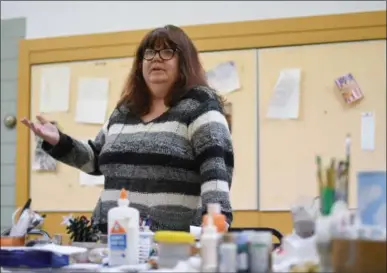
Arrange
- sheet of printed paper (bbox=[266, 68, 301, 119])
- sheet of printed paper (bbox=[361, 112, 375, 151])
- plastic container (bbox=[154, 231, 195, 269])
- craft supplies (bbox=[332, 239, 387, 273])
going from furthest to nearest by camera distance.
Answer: sheet of printed paper (bbox=[266, 68, 301, 119]) < sheet of printed paper (bbox=[361, 112, 375, 151]) < plastic container (bbox=[154, 231, 195, 269]) < craft supplies (bbox=[332, 239, 387, 273])

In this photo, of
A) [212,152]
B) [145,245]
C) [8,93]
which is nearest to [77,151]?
[212,152]

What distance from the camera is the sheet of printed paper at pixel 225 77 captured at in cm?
275

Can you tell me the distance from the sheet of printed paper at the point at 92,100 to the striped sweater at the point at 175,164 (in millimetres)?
1247

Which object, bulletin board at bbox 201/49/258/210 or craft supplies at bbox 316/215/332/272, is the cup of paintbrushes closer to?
craft supplies at bbox 316/215/332/272

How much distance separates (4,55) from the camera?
3.11 metres

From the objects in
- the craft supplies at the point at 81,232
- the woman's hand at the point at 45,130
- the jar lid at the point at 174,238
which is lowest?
the craft supplies at the point at 81,232

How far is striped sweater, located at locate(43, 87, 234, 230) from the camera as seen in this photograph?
1.58m

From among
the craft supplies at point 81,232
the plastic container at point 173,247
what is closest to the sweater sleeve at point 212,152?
the craft supplies at point 81,232

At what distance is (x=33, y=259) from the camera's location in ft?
4.03

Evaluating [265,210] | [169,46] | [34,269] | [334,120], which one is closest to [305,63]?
[334,120]

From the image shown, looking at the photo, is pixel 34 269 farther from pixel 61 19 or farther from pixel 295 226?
pixel 61 19

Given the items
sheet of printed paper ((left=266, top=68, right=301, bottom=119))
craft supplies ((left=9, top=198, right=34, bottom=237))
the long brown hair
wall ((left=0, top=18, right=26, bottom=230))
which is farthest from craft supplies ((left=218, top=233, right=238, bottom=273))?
wall ((left=0, top=18, right=26, bottom=230))

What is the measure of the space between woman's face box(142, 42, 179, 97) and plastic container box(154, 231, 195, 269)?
2.15ft

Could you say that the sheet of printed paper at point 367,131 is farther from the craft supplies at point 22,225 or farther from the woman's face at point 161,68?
the craft supplies at point 22,225
